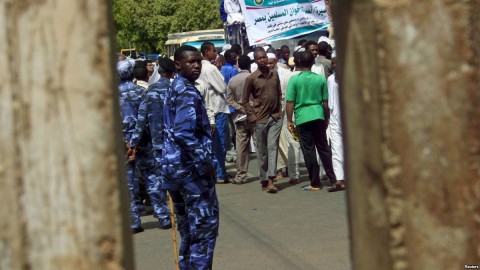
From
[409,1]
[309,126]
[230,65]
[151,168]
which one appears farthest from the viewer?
[230,65]

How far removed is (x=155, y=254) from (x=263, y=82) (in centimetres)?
366

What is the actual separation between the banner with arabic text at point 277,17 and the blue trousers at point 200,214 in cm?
1039

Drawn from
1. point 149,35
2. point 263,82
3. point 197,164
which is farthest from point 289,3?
point 149,35

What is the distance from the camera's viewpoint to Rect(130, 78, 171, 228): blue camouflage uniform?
30.7 ft

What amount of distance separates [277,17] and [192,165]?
1067 centimetres

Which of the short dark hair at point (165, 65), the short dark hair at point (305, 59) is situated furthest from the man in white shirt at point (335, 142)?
the short dark hair at point (165, 65)

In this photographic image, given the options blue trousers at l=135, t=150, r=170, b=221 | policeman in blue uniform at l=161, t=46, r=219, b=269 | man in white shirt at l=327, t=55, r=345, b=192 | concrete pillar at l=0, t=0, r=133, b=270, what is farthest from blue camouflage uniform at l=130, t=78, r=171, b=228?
concrete pillar at l=0, t=0, r=133, b=270

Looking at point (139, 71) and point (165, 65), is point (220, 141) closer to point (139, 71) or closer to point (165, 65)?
point (139, 71)

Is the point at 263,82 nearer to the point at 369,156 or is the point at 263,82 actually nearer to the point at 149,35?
the point at 369,156

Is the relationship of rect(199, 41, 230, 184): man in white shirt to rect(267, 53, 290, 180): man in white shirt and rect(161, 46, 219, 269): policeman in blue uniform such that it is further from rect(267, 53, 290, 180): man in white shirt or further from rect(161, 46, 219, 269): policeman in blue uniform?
rect(161, 46, 219, 269): policeman in blue uniform

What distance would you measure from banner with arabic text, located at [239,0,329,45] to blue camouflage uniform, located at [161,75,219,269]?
1028 cm

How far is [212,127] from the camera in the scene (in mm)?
11438

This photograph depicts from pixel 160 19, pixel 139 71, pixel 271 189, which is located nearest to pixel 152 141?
pixel 139 71

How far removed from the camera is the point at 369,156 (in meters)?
1.77
